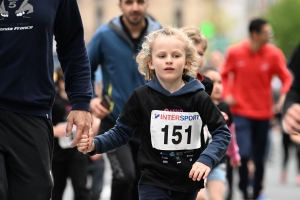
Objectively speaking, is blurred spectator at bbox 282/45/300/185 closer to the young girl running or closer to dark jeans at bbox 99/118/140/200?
the young girl running

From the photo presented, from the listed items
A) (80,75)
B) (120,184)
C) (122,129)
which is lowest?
(120,184)

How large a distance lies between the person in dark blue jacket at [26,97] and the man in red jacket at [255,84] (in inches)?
263

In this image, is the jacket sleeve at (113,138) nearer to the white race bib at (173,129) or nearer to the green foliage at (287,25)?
the white race bib at (173,129)

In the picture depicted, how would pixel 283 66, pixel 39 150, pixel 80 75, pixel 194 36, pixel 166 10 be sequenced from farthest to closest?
pixel 166 10 → pixel 283 66 → pixel 194 36 → pixel 80 75 → pixel 39 150

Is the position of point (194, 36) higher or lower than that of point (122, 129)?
higher

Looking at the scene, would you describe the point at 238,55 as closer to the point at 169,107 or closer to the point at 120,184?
the point at 120,184

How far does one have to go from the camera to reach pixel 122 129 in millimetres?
6113

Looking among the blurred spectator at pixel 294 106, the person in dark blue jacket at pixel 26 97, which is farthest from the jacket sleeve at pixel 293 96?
the person in dark blue jacket at pixel 26 97

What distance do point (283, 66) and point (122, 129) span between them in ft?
20.7

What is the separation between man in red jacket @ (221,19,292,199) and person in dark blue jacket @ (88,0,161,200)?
378 cm

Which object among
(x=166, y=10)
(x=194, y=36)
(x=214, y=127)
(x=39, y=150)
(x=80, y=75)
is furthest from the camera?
(x=166, y=10)

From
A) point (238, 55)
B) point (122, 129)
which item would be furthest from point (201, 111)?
point (238, 55)

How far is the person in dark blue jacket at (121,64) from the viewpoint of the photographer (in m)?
7.82

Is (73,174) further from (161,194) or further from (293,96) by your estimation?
(293,96)
